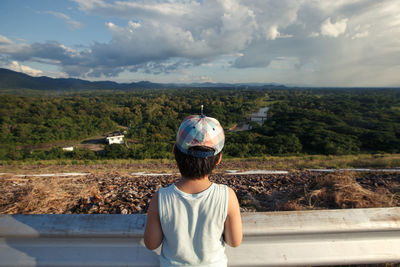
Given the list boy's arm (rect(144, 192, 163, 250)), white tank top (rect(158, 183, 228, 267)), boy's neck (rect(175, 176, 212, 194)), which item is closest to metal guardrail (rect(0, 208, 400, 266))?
boy's arm (rect(144, 192, 163, 250))

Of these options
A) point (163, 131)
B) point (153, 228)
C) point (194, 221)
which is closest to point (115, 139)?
point (163, 131)

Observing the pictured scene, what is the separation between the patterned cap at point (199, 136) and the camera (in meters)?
1.07

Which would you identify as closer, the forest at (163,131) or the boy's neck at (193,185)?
the boy's neck at (193,185)

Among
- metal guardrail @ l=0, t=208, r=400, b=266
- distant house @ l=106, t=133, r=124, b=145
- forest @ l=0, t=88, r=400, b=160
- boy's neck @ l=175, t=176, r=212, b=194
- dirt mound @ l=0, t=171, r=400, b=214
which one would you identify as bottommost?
distant house @ l=106, t=133, r=124, b=145

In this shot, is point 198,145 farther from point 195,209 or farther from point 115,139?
point 115,139

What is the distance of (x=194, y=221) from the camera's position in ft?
3.57

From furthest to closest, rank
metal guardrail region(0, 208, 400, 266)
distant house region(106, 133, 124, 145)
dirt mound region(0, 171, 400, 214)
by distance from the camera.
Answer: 1. distant house region(106, 133, 124, 145)
2. dirt mound region(0, 171, 400, 214)
3. metal guardrail region(0, 208, 400, 266)

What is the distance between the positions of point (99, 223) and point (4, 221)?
52 centimetres

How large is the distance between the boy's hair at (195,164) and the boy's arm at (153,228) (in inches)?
7.7

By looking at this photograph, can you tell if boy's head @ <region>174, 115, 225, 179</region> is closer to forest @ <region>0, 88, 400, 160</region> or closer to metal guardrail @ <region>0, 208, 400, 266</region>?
metal guardrail @ <region>0, 208, 400, 266</region>

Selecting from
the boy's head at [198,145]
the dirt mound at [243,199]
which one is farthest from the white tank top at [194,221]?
the dirt mound at [243,199]

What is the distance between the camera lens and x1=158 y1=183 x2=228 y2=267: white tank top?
108 centimetres

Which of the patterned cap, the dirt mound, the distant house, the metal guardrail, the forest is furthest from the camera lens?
the distant house

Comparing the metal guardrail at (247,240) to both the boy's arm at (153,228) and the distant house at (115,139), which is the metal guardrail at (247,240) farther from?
the distant house at (115,139)
